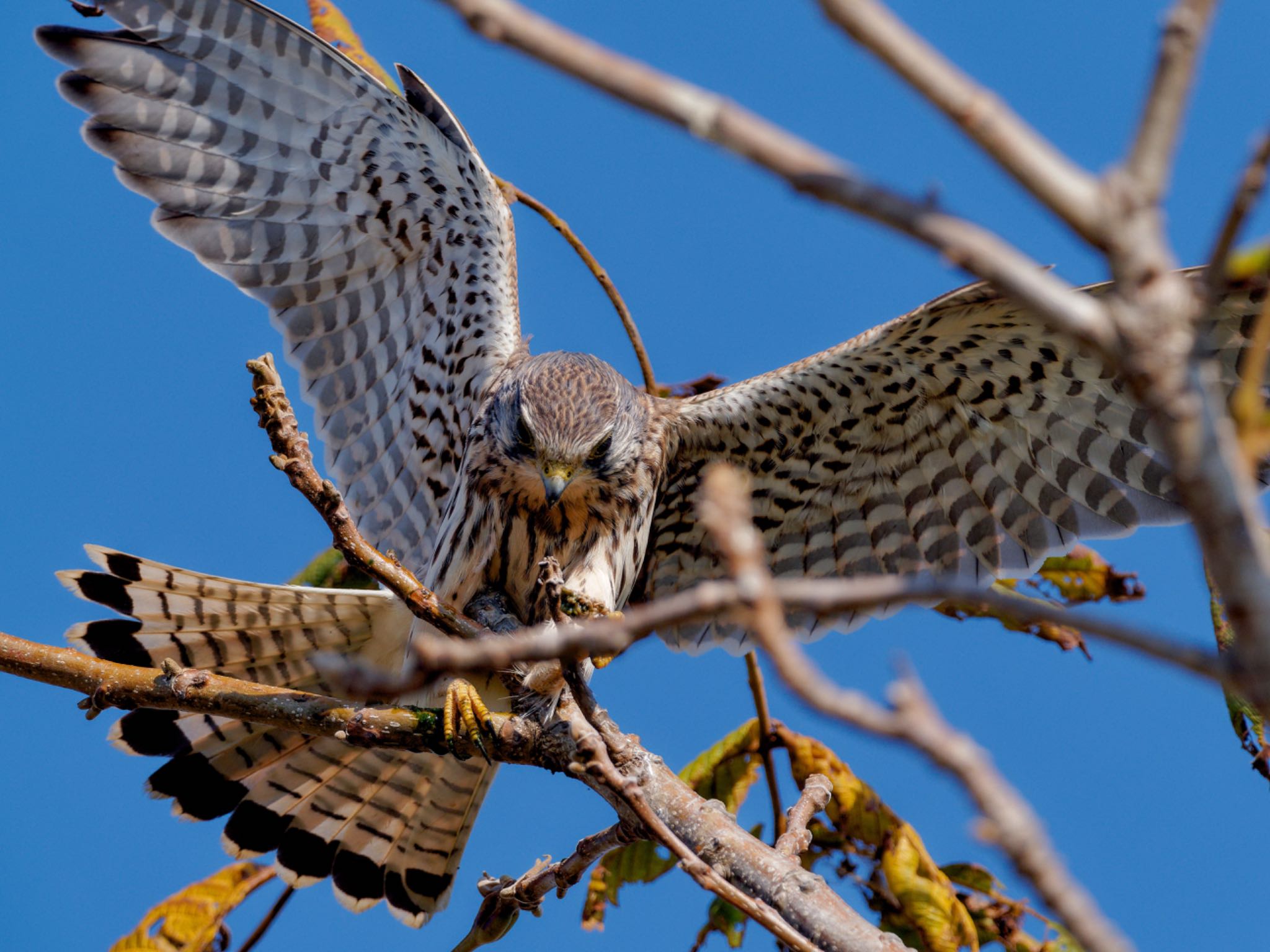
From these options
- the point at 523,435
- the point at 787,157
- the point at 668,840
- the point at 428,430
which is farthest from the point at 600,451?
the point at 787,157

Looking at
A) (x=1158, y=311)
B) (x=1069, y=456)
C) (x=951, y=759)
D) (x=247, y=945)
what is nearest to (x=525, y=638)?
(x=951, y=759)

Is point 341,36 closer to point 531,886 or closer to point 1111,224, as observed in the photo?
point 531,886

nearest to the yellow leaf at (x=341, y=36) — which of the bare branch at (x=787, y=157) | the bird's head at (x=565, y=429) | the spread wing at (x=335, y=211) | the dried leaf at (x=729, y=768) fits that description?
the spread wing at (x=335, y=211)

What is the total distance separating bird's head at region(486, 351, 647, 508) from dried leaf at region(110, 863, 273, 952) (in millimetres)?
1855

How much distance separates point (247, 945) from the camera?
4238 millimetres

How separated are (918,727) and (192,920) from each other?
160 inches

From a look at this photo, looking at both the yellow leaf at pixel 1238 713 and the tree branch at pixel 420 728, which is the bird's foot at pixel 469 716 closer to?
the tree branch at pixel 420 728

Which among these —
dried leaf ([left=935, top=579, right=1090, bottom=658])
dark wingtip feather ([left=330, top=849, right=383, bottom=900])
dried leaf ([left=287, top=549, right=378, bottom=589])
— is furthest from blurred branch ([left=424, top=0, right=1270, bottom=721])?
dark wingtip feather ([left=330, top=849, right=383, bottom=900])

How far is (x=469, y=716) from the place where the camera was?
3.82 m

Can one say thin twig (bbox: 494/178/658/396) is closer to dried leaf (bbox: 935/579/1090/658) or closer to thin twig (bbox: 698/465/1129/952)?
dried leaf (bbox: 935/579/1090/658)

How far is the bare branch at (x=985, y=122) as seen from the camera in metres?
1.09

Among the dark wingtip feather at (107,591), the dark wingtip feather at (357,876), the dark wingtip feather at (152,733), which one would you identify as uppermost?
the dark wingtip feather at (107,591)

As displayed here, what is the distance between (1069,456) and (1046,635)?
0.79 metres

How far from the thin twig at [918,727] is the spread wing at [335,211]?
4.02 metres
